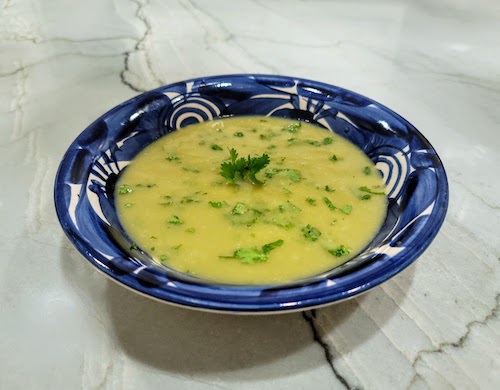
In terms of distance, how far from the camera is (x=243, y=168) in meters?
1.37

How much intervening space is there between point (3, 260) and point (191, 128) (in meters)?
0.64

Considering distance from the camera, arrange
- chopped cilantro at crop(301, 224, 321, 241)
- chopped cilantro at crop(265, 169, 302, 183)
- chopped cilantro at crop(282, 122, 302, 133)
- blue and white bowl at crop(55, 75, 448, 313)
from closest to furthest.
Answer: blue and white bowl at crop(55, 75, 448, 313)
chopped cilantro at crop(301, 224, 321, 241)
chopped cilantro at crop(265, 169, 302, 183)
chopped cilantro at crop(282, 122, 302, 133)

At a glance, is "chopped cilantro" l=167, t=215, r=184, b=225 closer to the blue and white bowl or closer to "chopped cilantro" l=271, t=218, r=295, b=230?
the blue and white bowl

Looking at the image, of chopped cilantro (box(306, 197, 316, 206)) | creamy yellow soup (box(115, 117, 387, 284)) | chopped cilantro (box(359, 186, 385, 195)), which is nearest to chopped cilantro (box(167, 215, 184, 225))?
creamy yellow soup (box(115, 117, 387, 284))

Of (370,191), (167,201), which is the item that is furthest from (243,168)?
(370,191)

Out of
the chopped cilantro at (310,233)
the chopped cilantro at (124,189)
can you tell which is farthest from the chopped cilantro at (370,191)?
the chopped cilantro at (124,189)

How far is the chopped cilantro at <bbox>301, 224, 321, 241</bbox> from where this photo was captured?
119 centimetres

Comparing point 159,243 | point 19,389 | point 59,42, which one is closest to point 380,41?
point 59,42

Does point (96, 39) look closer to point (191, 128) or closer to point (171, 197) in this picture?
point (191, 128)

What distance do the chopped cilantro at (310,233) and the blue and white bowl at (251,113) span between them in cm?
Result: 11

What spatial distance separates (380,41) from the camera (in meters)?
2.51

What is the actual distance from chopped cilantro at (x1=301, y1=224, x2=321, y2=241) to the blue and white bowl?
115 millimetres

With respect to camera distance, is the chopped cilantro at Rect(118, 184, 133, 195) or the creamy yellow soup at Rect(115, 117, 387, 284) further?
the chopped cilantro at Rect(118, 184, 133, 195)

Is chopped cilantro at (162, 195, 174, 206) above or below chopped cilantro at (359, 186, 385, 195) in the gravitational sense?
below
